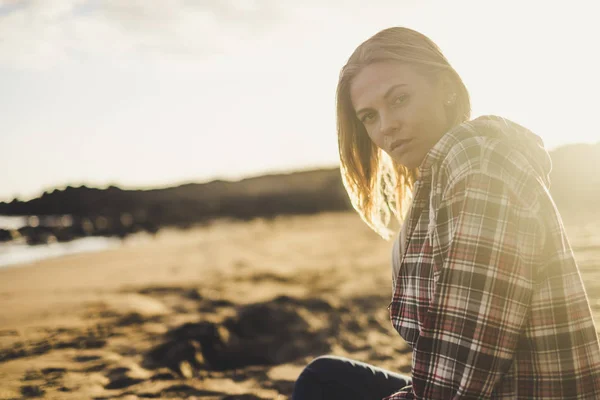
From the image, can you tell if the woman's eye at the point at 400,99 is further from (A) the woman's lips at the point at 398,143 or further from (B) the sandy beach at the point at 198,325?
(B) the sandy beach at the point at 198,325

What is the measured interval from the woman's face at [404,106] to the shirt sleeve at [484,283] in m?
0.45

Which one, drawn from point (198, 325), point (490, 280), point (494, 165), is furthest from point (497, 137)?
point (198, 325)

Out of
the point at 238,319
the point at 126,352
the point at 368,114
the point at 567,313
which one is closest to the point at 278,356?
the point at 238,319

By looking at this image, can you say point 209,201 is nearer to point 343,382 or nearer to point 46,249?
point 46,249

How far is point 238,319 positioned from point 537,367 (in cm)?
361

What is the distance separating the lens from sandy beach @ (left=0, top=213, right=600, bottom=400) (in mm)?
3250

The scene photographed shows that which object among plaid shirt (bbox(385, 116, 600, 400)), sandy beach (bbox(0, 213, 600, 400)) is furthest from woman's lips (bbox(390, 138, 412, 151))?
sandy beach (bbox(0, 213, 600, 400))

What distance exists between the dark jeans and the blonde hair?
0.70m

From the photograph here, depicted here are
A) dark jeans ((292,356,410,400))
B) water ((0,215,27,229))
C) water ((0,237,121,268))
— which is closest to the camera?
dark jeans ((292,356,410,400))

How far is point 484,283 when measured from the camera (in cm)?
104

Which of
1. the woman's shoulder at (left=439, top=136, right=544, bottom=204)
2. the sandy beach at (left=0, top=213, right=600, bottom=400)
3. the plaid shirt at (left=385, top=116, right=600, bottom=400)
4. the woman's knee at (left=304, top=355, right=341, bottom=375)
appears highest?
the woman's shoulder at (left=439, top=136, right=544, bottom=204)

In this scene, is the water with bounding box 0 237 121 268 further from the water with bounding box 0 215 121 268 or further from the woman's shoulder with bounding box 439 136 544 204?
the woman's shoulder with bounding box 439 136 544 204

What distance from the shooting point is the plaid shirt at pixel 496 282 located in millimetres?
1048

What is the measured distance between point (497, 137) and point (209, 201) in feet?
116
